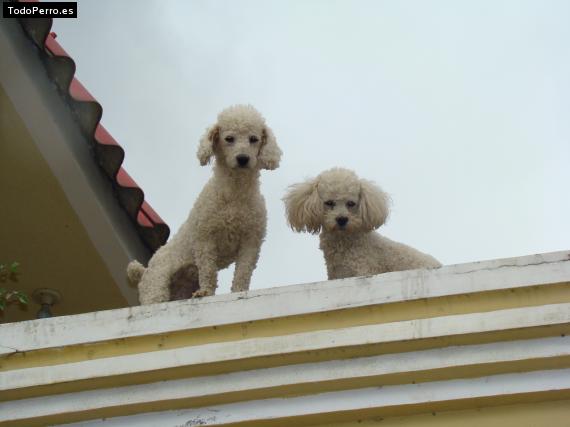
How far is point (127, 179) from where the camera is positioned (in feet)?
23.9

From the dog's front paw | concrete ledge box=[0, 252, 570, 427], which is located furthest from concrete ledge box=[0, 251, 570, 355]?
the dog's front paw

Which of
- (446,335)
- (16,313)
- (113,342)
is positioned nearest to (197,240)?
(113,342)

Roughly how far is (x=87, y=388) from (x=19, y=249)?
302cm

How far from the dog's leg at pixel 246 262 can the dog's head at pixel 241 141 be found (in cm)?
35

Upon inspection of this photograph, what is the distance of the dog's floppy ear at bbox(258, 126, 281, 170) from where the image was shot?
6.04m

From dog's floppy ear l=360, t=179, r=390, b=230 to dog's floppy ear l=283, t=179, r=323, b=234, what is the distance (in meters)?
0.21

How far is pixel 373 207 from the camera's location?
6.15 meters

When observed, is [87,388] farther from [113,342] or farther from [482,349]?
[482,349]

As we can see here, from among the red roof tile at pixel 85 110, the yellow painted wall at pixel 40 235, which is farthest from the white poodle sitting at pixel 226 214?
the yellow painted wall at pixel 40 235

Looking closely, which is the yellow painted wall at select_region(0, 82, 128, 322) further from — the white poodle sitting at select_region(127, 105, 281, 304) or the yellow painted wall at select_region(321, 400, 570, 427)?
the yellow painted wall at select_region(321, 400, 570, 427)

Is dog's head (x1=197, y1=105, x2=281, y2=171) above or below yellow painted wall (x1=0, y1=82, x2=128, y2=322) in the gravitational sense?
below

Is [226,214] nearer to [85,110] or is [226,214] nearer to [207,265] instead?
[207,265]

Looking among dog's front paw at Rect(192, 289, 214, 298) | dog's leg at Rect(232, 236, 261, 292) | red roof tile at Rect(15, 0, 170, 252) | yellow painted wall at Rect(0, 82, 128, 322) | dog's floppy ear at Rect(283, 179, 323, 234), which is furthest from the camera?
yellow painted wall at Rect(0, 82, 128, 322)

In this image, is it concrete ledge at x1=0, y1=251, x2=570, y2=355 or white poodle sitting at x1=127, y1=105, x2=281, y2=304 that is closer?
concrete ledge at x1=0, y1=251, x2=570, y2=355
